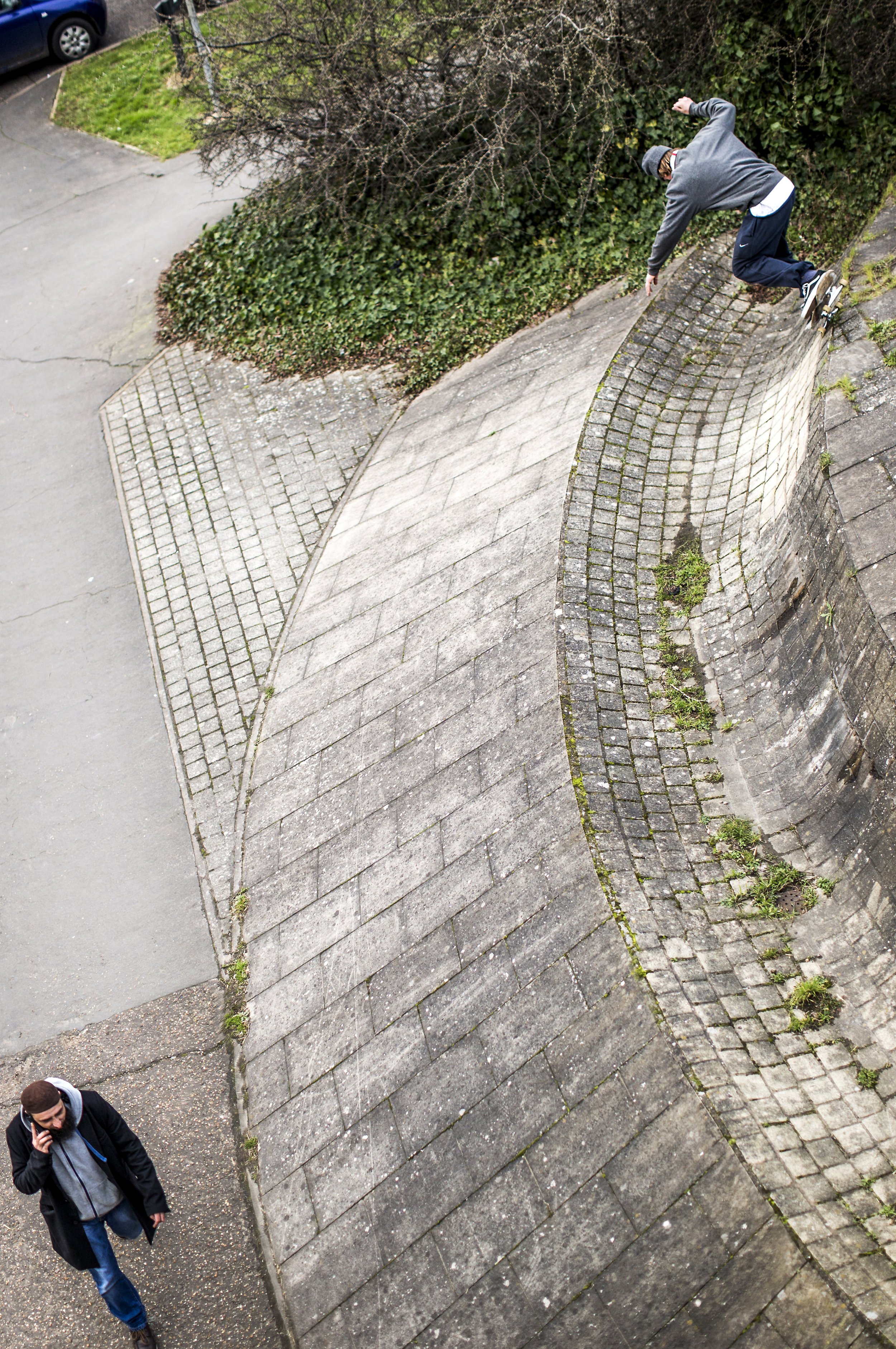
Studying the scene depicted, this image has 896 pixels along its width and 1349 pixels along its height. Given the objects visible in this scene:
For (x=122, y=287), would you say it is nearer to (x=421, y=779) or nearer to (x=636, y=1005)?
(x=421, y=779)

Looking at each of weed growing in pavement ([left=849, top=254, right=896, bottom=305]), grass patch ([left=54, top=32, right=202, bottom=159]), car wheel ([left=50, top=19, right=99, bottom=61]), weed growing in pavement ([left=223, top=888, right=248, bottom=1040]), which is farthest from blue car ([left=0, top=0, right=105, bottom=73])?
weed growing in pavement ([left=223, top=888, right=248, bottom=1040])

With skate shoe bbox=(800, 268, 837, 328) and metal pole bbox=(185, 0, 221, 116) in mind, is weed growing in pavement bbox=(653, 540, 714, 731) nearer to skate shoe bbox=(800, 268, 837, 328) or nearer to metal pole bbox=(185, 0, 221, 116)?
skate shoe bbox=(800, 268, 837, 328)

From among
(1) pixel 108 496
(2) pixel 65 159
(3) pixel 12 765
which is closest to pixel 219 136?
(1) pixel 108 496

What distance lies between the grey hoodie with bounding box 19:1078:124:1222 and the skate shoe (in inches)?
256

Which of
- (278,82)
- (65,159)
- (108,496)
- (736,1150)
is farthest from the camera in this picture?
(65,159)

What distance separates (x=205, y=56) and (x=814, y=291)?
767 centimetres

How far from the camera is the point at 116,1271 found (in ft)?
14.5

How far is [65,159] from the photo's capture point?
14.5 metres

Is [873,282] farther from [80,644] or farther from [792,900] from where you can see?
[80,644]

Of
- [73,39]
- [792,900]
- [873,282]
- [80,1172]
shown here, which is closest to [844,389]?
[873,282]

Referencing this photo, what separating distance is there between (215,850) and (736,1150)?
3.77 metres

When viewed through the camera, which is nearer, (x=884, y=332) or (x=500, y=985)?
(x=500, y=985)

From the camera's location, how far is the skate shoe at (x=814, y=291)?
661cm

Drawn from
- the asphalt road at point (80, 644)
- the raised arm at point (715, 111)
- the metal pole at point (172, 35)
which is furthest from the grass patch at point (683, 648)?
the metal pole at point (172, 35)
